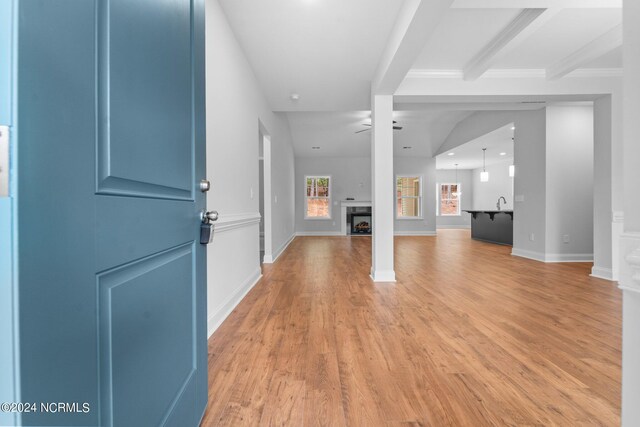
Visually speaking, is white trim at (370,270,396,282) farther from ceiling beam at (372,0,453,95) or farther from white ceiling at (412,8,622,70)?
white ceiling at (412,8,622,70)

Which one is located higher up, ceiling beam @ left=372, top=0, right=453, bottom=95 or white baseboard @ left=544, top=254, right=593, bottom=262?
ceiling beam @ left=372, top=0, right=453, bottom=95

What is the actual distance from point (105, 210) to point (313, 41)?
297 cm

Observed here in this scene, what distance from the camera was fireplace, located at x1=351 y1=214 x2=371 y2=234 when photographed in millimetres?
10109

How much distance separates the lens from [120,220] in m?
0.66

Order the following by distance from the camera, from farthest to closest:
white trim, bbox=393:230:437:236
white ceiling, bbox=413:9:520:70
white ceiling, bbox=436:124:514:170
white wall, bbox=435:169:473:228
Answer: white wall, bbox=435:169:473:228
white trim, bbox=393:230:437:236
white ceiling, bbox=436:124:514:170
white ceiling, bbox=413:9:520:70

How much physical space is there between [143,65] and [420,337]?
83.1 inches

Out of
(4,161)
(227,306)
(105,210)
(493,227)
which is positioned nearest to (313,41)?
(227,306)

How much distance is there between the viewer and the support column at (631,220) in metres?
0.79

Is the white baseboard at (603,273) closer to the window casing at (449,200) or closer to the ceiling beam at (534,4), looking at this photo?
the ceiling beam at (534,4)

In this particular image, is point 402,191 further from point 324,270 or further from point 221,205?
point 221,205

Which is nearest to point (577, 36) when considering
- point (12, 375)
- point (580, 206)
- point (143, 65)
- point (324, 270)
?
point (580, 206)

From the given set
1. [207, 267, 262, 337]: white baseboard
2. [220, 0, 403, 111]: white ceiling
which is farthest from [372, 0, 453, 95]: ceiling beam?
[207, 267, 262, 337]: white baseboard

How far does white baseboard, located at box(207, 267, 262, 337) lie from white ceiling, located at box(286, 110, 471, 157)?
15.2 ft

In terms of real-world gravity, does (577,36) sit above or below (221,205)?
above
